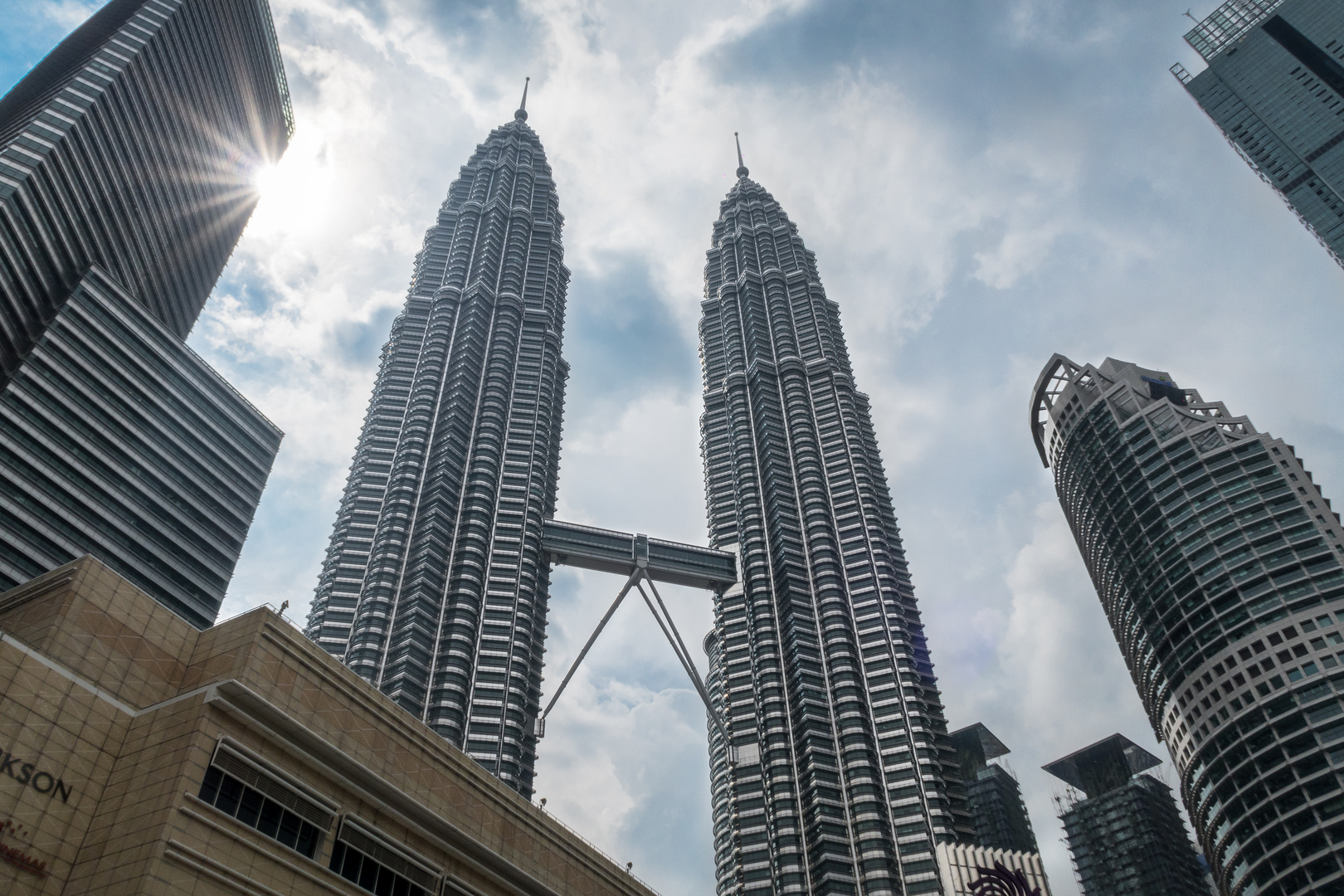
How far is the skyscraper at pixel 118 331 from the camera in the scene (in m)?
89.9

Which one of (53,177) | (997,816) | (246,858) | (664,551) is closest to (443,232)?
(664,551)

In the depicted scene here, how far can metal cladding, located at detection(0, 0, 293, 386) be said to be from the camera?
94438 millimetres

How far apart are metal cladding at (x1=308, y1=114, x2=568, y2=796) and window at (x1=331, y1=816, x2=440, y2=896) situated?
82009mm

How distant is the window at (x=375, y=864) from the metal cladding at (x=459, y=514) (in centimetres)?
8201

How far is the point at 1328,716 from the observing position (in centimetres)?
10800

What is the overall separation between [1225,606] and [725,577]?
240 feet

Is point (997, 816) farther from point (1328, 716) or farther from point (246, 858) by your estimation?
point (246, 858)

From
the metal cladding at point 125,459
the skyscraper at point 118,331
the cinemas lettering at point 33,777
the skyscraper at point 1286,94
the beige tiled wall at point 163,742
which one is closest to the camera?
the cinemas lettering at point 33,777

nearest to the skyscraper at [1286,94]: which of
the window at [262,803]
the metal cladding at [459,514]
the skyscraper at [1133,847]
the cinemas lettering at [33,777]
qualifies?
the skyscraper at [1133,847]

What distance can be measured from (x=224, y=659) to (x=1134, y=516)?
131m

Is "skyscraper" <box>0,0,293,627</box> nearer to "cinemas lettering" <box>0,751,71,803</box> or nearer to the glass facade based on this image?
"cinemas lettering" <box>0,751,71,803</box>

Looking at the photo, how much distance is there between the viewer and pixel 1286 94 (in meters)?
172

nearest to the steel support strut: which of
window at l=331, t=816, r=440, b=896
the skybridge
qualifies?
the skybridge

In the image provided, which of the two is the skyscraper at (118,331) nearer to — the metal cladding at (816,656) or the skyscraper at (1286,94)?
the metal cladding at (816,656)
